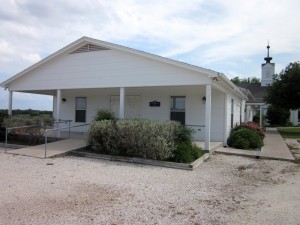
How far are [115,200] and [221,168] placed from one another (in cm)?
439

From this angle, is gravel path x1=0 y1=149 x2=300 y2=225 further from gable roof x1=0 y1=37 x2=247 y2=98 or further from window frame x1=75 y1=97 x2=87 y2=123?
window frame x1=75 y1=97 x2=87 y2=123

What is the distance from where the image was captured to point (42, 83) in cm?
1504

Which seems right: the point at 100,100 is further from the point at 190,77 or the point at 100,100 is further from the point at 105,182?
the point at 105,182

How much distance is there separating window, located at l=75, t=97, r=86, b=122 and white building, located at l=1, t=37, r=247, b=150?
0.06 metres

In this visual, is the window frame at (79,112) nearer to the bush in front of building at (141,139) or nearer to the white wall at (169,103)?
the white wall at (169,103)

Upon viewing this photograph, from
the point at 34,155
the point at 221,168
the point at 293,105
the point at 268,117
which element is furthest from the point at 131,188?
the point at 268,117

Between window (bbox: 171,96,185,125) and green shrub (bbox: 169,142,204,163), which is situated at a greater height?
window (bbox: 171,96,185,125)

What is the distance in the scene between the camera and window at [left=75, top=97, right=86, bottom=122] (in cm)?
1741

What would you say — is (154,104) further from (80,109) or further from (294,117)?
(294,117)

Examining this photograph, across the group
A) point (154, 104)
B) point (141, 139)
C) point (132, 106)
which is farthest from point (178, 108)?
point (141, 139)

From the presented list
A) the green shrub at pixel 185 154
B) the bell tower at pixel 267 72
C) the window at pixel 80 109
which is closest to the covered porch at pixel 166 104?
the window at pixel 80 109

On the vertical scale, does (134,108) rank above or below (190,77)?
below

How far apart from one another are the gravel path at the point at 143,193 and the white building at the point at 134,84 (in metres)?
3.39

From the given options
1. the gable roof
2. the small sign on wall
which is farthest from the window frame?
the small sign on wall
